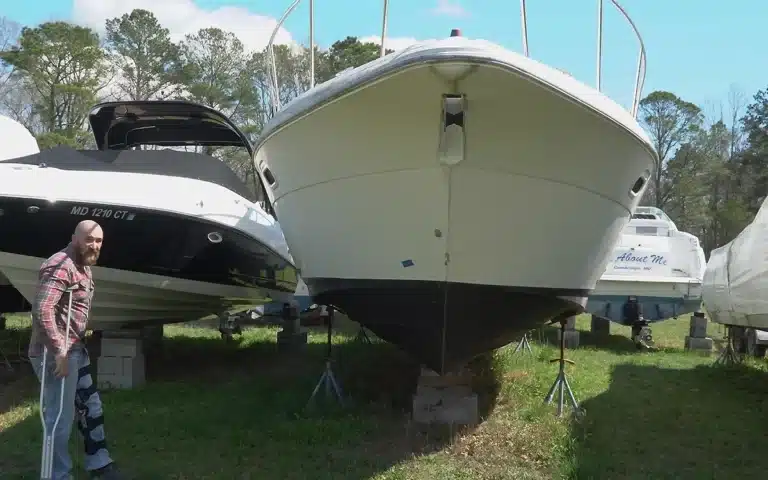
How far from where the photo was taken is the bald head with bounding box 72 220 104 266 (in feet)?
11.4

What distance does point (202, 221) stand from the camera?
5871mm

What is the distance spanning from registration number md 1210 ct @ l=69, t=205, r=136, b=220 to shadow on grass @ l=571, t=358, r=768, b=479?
3.84 m

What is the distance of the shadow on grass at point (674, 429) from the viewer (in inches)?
163

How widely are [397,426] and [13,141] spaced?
18.3 ft

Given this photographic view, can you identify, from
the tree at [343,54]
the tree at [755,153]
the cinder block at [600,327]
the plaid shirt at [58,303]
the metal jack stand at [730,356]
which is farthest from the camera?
the tree at [755,153]

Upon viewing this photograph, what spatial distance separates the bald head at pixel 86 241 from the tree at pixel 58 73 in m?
27.1

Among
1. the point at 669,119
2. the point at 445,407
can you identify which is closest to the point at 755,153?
the point at 669,119

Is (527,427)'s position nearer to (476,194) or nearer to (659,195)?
(476,194)

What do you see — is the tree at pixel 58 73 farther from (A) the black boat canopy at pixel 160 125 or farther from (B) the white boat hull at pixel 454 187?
(B) the white boat hull at pixel 454 187

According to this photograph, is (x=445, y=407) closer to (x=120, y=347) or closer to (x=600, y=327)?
(x=120, y=347)

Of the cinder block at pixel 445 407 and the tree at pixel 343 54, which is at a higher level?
the tree at pixel 343 54

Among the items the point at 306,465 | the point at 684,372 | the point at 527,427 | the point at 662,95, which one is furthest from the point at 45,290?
the point at 662,95

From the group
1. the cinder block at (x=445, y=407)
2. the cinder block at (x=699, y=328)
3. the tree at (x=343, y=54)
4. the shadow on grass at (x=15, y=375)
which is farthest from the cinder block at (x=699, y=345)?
the tree at (x=343, y=54)

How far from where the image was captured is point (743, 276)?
618 cm
